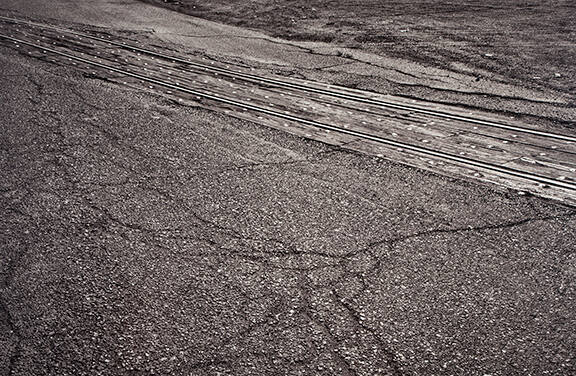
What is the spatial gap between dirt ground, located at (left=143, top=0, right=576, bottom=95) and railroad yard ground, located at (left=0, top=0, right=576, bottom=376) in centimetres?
158

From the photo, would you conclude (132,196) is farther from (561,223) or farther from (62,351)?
(561,223)

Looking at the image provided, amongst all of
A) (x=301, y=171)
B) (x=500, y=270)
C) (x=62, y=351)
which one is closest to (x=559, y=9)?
(x=301, y=171)

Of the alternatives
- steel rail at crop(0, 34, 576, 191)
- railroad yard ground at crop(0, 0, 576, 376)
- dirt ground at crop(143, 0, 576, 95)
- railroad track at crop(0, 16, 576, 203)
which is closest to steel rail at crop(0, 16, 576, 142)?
railroad track at crop(0, 16, 576, 203)

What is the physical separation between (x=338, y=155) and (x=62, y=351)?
3649 mm

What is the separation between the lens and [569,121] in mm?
7590

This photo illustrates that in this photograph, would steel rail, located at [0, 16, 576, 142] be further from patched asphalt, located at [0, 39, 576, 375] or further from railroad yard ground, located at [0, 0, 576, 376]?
patched asphalt, located at [0, 39, 576, 375]

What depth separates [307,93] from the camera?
8820 millimetres

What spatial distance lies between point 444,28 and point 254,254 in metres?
8.77

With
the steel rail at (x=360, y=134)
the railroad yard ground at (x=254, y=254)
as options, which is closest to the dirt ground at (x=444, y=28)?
the railroad yard ground at (x=254, y=254)

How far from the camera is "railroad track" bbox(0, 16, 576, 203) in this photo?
6.43 meters

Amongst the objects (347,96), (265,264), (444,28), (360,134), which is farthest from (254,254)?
(444,28)

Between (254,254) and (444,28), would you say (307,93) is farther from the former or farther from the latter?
(444,28)

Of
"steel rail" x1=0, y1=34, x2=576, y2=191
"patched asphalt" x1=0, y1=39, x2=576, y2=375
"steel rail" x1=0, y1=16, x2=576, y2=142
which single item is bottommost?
"patched asphalt" x1=0, y1=39, x2=576, y2=375

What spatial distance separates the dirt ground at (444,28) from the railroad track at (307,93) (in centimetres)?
179
